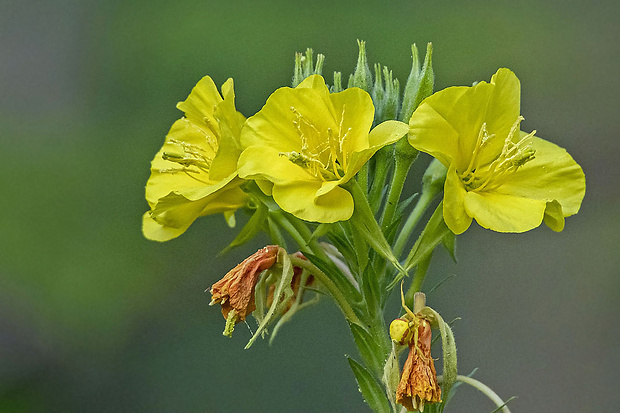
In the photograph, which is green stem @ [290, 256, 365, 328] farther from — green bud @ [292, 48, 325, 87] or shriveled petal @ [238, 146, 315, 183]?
green bud @ [292, 48, 325, 87]

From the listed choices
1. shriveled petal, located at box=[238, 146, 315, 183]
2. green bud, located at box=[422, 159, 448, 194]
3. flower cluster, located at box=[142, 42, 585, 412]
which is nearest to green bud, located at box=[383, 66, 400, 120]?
flower cluster, located at box=[142, 42, 585, 412]

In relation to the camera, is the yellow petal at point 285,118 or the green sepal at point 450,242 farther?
the green sepal at point 450,242

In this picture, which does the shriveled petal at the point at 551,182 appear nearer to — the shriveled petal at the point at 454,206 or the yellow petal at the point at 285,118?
the shriveled petal at the point at 454,206

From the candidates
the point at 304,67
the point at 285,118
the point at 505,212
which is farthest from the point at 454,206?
the point at 304,67

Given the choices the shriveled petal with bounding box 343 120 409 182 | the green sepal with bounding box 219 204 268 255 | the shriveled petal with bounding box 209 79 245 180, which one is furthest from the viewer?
the green sepal with bounding box 219 204 268 255

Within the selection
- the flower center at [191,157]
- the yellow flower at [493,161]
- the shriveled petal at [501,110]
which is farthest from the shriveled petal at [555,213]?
the flower center at [191,157]

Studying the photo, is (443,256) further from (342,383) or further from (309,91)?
(309,91)

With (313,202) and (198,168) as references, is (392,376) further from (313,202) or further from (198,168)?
(198,168)
